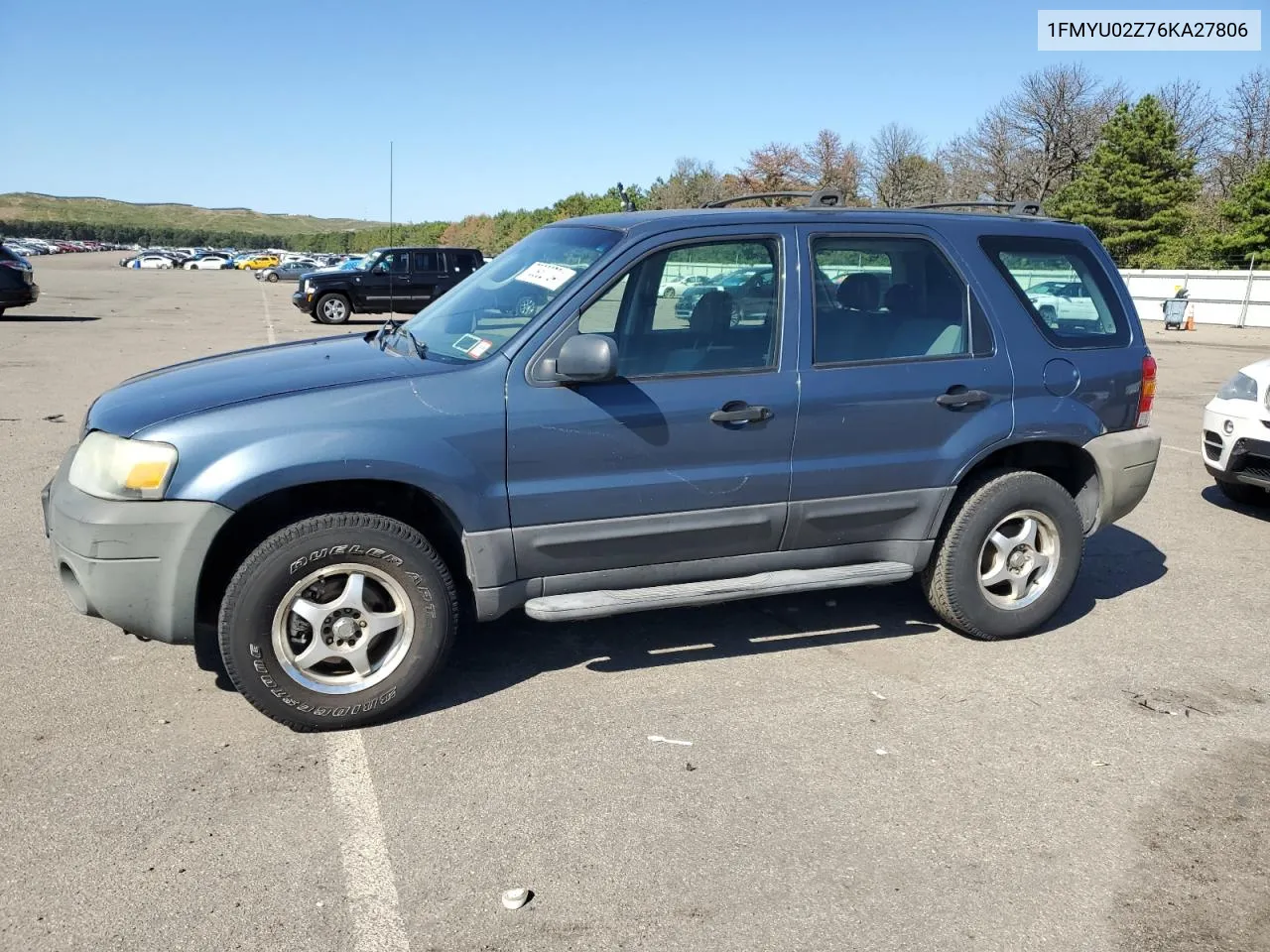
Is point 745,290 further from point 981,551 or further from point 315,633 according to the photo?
point 315,633

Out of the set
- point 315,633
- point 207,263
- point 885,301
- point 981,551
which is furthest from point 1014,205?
point 207,263

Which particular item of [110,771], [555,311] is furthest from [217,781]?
[555,311]

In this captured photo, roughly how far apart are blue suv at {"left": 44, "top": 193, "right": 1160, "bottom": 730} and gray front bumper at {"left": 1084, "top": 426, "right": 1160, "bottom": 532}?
2 cm

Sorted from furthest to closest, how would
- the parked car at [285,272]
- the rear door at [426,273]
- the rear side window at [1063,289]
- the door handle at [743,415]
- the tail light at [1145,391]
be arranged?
the parked car at [285,272]
the rear door at [426,273]
the tail light at [1145,391]
the rear side window at [1063,289]
the door handle at [743,415]

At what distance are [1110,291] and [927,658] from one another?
2.01m

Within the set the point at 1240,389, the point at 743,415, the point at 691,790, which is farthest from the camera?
the point at 1240,389

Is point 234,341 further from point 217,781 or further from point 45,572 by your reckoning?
point 217,781

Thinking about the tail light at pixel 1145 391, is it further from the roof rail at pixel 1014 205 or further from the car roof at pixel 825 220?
the roof rail at pixel 1014 205

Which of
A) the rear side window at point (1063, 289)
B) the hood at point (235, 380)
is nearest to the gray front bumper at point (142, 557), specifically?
the hood at point (235, 380)

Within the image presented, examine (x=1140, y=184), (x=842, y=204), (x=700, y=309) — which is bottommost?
(x=700, y=309)

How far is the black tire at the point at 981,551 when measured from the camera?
4.70m

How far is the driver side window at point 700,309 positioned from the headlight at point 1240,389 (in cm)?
430

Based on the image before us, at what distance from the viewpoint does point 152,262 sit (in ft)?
257

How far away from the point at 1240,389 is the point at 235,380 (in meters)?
6.36
